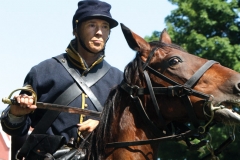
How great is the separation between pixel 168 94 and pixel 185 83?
0.18 metres

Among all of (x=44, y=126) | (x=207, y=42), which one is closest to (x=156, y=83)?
(x=44, y=126)

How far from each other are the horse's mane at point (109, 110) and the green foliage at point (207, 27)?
19.2 m

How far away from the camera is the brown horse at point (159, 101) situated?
6.04m

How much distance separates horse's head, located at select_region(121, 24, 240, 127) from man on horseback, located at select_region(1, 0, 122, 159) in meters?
0.91

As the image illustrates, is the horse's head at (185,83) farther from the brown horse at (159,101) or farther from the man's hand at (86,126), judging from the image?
the man's hand at (86,126)

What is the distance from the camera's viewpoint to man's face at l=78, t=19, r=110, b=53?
734cm

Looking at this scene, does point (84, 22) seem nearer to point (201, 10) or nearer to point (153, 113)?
point (153, 113)

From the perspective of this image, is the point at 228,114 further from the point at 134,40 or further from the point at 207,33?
the point at 207,33

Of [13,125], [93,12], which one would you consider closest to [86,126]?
[13,125]

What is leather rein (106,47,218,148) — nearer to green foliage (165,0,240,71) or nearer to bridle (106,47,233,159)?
bridle (106,47,233,159)

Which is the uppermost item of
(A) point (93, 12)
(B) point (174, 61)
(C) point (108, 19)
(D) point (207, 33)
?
(A) point (93, 12)

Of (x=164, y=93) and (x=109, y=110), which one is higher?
(x=164, y=93)

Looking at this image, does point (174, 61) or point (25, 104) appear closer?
point (174, 61)

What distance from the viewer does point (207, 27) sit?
27.2 meters
